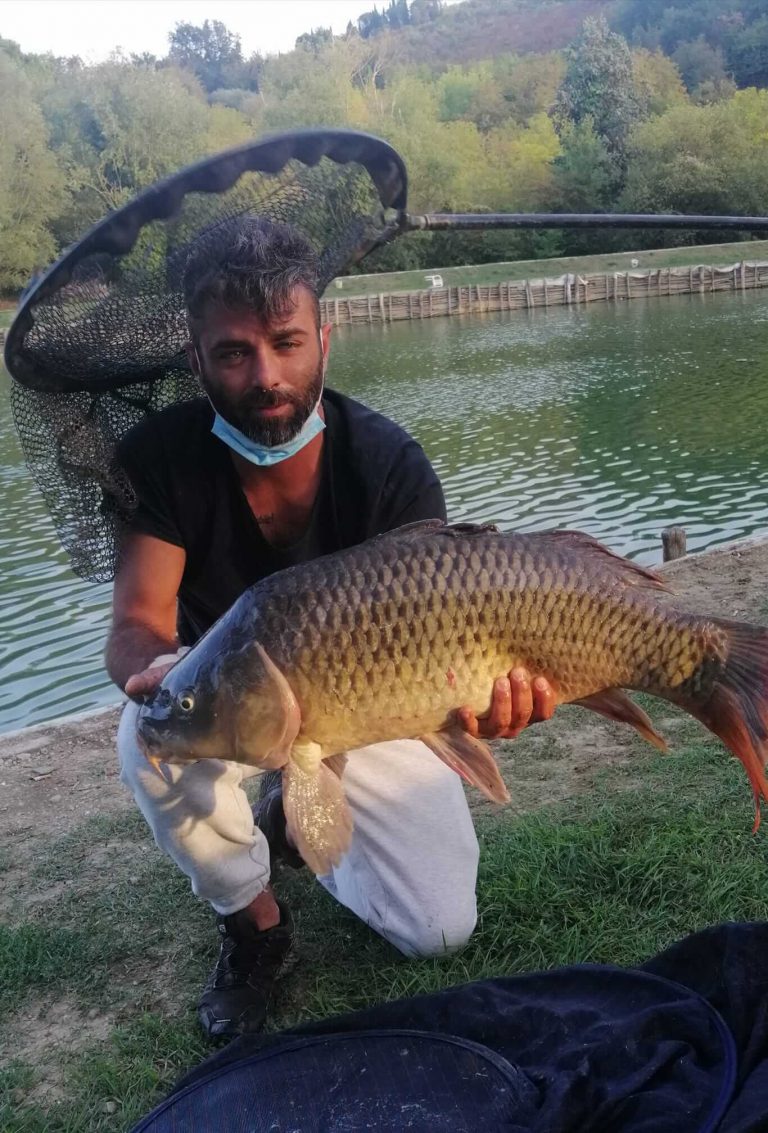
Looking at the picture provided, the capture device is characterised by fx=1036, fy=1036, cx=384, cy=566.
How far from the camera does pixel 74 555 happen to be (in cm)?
270

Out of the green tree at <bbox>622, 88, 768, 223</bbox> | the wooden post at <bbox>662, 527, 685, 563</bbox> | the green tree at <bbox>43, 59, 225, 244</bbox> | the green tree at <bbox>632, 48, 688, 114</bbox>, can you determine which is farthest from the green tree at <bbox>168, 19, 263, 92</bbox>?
the wooden post at <bbox>662, 527, 685, 563</bbox>

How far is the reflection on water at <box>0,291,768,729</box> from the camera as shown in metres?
7.30

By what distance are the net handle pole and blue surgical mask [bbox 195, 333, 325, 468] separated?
370mm

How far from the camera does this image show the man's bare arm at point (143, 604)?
7.07ft

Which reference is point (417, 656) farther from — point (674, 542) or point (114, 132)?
point (114, 132)

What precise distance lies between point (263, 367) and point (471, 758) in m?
0.90

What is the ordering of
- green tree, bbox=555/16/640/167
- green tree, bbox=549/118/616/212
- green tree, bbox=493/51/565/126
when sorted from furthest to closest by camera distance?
green tree, bbox=493/51/565/126
green tree, bbox=555/16/640/167
green tree, bbox=549/118/616/212

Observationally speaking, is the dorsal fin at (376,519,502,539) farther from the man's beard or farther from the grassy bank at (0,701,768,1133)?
the grassy bank at (0,701,768,1133)

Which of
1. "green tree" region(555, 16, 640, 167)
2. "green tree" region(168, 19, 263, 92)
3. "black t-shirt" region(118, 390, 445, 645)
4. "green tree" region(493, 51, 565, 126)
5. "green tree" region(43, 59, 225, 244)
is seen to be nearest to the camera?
"black t-shirt" region(118, 390, 445, 645)

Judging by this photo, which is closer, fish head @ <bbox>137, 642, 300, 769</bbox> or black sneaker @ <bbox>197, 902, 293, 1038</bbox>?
fish head @ <bbox>137, 642, 300, 769</bbox>

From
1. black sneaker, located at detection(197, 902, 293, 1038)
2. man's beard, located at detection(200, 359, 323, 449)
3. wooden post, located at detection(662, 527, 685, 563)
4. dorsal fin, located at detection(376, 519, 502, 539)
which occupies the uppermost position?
man's beard, located at detection(200, 359, 323, 449)

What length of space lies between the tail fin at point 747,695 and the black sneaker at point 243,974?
1.10 m

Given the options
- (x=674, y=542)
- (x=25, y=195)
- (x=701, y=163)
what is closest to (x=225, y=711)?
(x=674, y=542)

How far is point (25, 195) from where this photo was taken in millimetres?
36781
